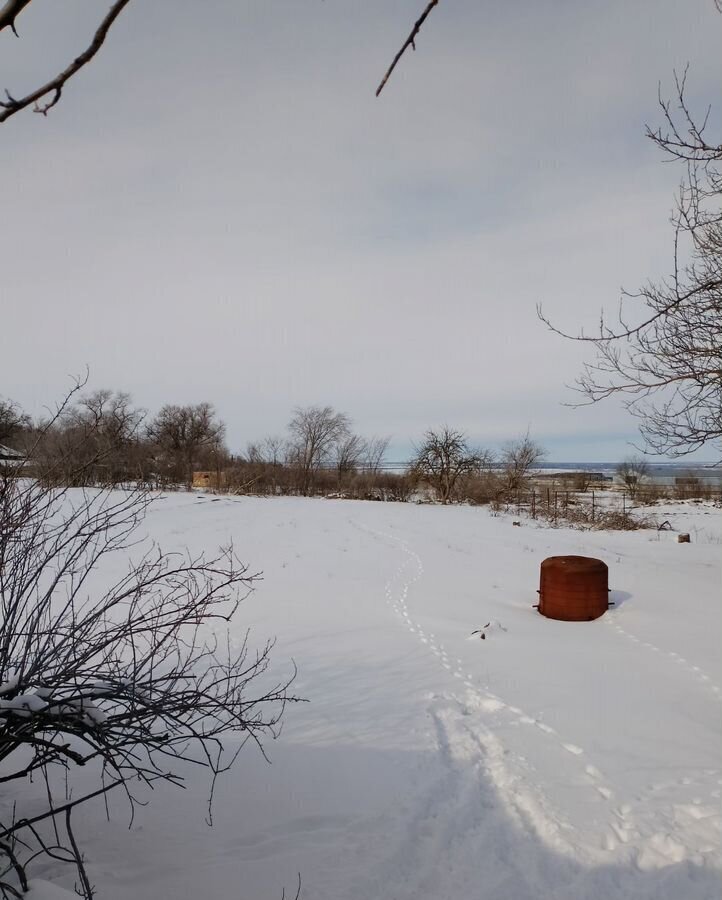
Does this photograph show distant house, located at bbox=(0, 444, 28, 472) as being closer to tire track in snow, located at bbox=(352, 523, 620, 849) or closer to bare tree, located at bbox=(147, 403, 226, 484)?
tire track in snow, located at bbox=(352, 523, 620, 849)

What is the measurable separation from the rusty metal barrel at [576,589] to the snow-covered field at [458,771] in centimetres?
23

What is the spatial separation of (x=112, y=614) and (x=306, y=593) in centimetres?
323

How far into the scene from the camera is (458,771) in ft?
14.5

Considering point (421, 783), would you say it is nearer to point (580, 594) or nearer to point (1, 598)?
point (1, 598)

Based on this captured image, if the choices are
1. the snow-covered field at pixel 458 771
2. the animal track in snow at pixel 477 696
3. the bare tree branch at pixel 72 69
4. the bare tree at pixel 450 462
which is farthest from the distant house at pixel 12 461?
the bare tree at pixel 450 462

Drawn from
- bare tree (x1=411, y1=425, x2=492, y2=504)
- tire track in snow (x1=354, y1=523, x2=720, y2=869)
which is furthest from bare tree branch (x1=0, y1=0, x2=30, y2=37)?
bare tree (x1=411, y1=425, x2=492, y2=504)

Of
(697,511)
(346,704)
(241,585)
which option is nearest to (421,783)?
(346,704)

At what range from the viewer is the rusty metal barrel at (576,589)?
876 cm

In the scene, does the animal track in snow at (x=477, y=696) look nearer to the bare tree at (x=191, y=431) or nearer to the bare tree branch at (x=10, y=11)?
the bare tree branch at (x=10, y=11)

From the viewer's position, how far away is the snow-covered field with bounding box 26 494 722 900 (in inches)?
129

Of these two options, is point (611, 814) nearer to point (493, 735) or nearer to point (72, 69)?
point (493, 735)

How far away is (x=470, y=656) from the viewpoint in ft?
23.0

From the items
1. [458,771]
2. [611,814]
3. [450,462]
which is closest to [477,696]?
[458,771]

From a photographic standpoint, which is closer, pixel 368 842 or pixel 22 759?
pixel 368 842
